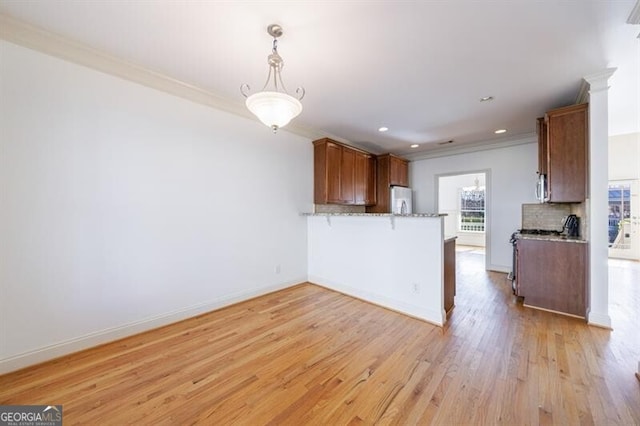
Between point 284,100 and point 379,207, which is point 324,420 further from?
point 379,207

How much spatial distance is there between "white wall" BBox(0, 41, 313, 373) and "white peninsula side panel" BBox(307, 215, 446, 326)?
1.13 m

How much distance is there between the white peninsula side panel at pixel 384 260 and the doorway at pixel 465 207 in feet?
19.5

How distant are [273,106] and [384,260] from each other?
7.87ft

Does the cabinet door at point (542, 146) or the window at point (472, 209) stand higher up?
the cabinet door at point (542, 146)

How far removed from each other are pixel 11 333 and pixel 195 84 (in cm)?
277

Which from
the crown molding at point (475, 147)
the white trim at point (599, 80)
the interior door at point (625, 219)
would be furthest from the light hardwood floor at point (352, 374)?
the interior door at point (625, 219)

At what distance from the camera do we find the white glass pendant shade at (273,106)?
72.1 inches

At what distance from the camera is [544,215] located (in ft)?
15.1

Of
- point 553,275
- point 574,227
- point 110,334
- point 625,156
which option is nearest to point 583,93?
point 574,227

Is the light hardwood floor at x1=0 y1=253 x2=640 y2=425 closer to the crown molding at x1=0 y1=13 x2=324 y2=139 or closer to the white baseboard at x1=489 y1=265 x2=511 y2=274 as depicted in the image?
the white baseboard at x1=489 y1=265 x2=511 y2=274

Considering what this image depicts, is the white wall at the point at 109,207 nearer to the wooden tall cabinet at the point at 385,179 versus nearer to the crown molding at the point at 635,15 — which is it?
the wooden tall cabinet at the point at 385,179

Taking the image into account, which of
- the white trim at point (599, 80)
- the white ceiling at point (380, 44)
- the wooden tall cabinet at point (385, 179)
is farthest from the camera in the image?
the wooden tall cabinet at point (385, 179)

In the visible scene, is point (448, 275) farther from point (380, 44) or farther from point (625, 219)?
point (625, 219)

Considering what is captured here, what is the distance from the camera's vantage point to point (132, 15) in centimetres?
184
